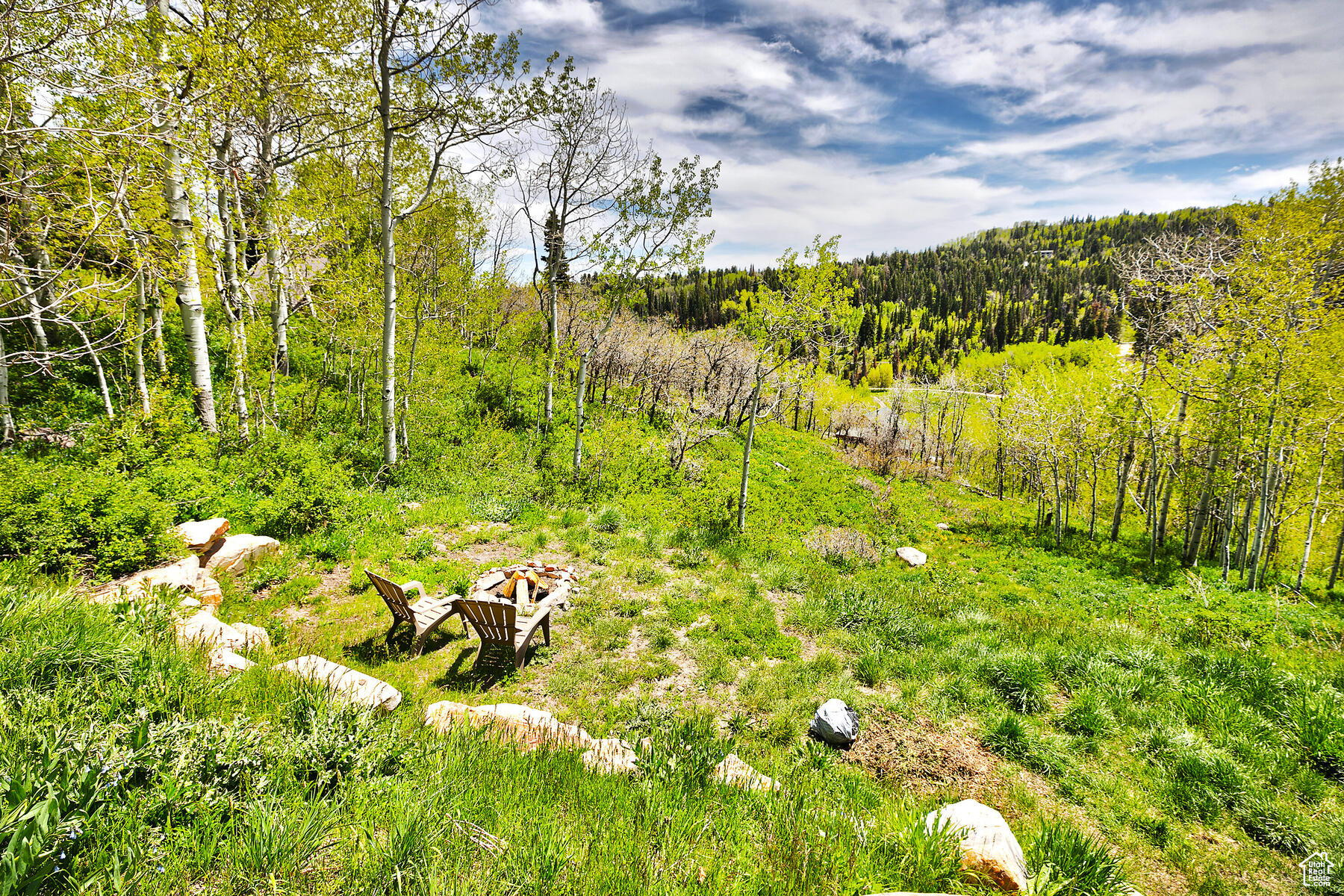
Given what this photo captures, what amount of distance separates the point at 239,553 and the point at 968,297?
13824cm

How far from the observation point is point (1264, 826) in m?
4.10

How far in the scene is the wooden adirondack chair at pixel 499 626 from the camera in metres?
5.73

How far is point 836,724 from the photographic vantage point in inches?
205

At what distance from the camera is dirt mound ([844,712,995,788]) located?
4.79 metres

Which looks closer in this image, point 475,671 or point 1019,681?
point 475,671

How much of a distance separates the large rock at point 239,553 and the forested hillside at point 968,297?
7387 centimetres

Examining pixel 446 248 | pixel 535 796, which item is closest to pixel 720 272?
pixel 446 248

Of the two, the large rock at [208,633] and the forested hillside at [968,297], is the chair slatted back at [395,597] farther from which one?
the forested hillside at [968,297]

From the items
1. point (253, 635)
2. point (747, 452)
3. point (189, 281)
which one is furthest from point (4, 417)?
point (747, 452)

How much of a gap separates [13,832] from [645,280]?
14.0 metres

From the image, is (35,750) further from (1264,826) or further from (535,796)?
(1264,826)

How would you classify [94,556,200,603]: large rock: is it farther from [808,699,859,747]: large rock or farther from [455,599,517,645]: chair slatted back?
[808,699,859,747]: large rock

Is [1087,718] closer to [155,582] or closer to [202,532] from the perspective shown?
[155,582]

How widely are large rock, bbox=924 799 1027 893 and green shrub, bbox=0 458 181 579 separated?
8724 mm
